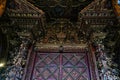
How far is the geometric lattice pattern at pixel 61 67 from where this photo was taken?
5.73 m

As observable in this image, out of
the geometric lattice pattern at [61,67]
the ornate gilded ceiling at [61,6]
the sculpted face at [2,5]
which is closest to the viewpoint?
the geometric lattice pattern at [61,67]

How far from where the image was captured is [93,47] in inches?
253

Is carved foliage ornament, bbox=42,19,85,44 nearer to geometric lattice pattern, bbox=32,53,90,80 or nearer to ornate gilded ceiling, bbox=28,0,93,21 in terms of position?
ornate gilded ceiling, bbox=28,0,93,21

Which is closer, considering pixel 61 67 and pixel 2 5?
pixel 61 67

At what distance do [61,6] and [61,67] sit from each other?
8.22 ft

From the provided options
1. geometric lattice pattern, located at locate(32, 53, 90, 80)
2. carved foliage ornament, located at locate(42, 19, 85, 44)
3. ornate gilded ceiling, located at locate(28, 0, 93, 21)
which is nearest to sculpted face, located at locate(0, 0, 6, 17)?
ornate gilded ceiling, located at locate(28, 0, 93, 21)

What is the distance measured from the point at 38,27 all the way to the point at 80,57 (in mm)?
1778

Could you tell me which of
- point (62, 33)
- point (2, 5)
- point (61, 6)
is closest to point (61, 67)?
point (62, 33)

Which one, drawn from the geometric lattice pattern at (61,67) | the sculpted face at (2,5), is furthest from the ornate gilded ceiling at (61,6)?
the geometric lattice pattern at (61,67)

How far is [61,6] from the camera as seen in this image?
24.2 feet

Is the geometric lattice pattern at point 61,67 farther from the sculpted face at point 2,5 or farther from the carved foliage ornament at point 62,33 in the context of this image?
the sculpted face at point 2,5

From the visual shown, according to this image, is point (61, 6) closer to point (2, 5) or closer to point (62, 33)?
point (62, 33)

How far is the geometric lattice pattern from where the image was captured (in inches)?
226

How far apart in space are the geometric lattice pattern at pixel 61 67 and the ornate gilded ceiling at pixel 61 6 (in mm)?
1879
